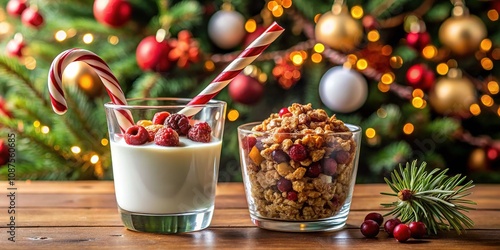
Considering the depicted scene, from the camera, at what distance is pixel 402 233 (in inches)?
45.1

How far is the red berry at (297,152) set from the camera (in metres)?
1.15

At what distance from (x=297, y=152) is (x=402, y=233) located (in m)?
0.21

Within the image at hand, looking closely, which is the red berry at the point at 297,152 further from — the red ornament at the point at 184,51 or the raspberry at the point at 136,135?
the red ornament at the point at 184,51

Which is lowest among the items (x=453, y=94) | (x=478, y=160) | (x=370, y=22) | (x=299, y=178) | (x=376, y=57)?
(x=478, y=160)

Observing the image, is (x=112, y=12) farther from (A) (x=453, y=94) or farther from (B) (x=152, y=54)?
(A) (x=453, y=94)

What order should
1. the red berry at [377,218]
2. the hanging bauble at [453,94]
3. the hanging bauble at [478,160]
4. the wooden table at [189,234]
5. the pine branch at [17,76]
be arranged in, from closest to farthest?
1. the wooden table at [189,234]
2. the red berry at [377,218]
3. the pine branch at [17,76]
4. the hanging bauble at [453,94]
5. the hanging bauble at [478,160]

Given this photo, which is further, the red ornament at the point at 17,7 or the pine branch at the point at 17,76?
the red ornament at the point at 17,7

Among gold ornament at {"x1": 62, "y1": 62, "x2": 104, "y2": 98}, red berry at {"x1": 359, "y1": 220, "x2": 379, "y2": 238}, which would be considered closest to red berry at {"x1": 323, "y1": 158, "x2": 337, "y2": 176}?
red berry at {"x1": 359, "y1": 220, "x2": 379, "y2": 238}

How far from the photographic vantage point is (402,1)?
7.09ft

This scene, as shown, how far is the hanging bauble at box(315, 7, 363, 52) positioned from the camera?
2.03 m

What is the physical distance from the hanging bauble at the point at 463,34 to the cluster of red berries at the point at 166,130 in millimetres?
1139

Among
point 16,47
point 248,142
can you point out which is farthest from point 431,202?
point 16,47

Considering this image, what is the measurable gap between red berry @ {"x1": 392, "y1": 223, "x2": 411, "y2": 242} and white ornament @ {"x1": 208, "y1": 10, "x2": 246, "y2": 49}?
43.5 inches

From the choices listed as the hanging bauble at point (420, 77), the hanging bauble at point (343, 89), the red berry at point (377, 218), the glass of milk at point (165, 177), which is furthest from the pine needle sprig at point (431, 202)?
the hanging bauble at point (420, 77)
